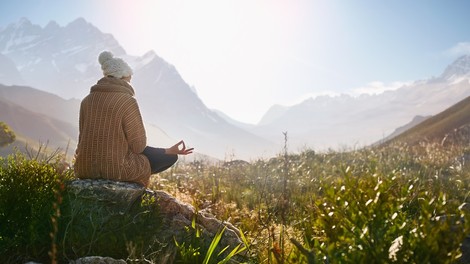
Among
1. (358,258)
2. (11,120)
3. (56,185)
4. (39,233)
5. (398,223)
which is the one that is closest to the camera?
(358,258)

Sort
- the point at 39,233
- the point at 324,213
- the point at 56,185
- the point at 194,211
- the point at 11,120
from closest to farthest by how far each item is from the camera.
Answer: the point at 324,213 → the point at 39,233 → the point at 56,185 → the point at 194,211 → the point at 11,120

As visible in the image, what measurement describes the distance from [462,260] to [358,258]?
202cm

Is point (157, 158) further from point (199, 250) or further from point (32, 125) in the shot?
point (32, 125)

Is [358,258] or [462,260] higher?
[358,258]

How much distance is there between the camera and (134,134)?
559cm

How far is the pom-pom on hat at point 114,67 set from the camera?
224 inches

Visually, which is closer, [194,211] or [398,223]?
[398,223]

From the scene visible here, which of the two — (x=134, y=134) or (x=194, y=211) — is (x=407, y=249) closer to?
(x=194, y=211)

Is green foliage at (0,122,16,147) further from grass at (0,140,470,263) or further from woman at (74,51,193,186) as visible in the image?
woman at (74,51,193,186)

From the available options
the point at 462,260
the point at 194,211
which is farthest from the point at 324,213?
the point at 194,211

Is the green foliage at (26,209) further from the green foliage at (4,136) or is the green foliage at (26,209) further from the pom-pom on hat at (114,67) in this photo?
the green foliage at (4,136)

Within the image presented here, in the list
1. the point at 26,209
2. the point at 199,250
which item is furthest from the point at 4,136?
the point at 199,250

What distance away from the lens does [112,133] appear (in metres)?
5.45

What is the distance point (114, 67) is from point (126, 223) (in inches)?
93.7
